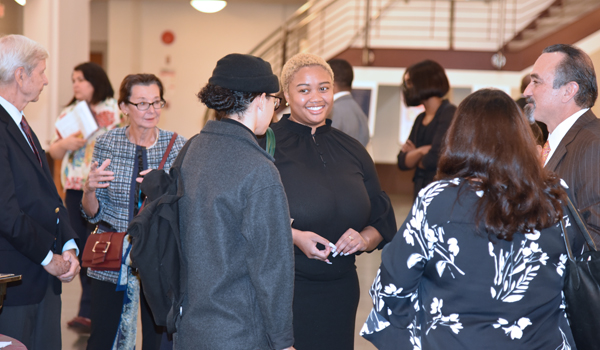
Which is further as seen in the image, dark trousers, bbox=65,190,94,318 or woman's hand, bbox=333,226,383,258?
dark trousers, bbox=65,190,94,318

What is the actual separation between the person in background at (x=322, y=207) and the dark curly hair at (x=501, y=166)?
82cm

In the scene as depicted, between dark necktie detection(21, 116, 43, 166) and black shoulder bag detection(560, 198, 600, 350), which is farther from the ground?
dark necktie detection(21, 116, 43, 166)

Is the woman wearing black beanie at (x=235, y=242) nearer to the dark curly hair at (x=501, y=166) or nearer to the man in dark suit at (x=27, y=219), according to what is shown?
the dark curly hair at (x=501, y=166)

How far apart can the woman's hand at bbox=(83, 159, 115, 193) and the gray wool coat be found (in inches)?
40.5

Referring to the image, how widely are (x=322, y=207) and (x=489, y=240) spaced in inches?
37.8

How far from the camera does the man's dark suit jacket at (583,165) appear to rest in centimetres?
215

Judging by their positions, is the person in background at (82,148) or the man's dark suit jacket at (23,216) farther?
the person in background at (82,148)

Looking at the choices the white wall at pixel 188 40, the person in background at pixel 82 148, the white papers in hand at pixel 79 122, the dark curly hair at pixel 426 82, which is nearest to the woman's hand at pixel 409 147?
the dark curly hair at pixel 426 82

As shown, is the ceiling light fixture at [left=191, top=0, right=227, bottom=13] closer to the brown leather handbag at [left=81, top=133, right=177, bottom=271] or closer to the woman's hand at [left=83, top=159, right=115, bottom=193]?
the woman's hand at [left=83, top=159, right=115, bottom=193]

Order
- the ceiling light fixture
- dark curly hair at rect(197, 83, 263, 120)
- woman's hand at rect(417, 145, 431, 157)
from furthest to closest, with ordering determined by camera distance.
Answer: the ceiling light fixture
woman's hand at rect(417, 145, 431, 157)
dark curly hair at rect(197, 83, 263, 120)

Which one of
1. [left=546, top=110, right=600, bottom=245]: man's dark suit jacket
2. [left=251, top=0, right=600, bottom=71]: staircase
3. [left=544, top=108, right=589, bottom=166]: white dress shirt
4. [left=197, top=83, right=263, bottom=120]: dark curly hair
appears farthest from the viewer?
[left=251, top=0, right=600, bottom=71]: staircase

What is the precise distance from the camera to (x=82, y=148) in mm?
4465

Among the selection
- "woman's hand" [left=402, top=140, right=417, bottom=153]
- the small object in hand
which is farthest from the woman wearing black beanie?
"woman's hand" [left=402, top=140, right=417, bottom=153]

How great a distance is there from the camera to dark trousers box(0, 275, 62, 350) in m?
2.41
